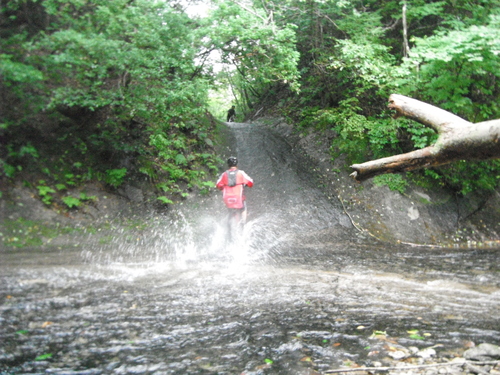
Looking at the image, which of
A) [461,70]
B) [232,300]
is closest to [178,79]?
[232,300]

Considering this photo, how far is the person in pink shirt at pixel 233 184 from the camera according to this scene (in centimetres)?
895

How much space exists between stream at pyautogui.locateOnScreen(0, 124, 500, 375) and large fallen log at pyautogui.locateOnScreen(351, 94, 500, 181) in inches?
80.3

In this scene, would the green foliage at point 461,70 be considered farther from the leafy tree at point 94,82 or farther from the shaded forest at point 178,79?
the leafy tree at point 94,82

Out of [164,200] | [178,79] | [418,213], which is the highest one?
[178,79]

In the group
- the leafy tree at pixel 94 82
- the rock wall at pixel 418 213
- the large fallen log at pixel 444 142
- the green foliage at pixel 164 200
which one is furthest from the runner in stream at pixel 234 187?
the large fallen log at pixel 444 142

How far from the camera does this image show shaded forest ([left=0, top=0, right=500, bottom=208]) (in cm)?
880

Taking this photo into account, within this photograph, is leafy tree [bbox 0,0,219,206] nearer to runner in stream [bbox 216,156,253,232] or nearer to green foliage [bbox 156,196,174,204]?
green foliage [bbox 156,196,174,204]

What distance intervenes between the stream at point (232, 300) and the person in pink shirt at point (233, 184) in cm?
98

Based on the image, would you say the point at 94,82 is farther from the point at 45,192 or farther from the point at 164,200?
the point at 164,200

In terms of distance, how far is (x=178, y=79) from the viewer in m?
9.83

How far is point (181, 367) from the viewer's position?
396cm

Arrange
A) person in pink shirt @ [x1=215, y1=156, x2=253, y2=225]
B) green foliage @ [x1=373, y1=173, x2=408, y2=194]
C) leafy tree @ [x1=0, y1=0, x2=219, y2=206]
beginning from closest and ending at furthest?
leafy tree @ [x1=0, y1=0, x2=219, y2=206]
person in pink shirt @ [x1=215, y1=156, x2=253, y2=225]
green foliage @ [x1=373, y1=173, x2=408, y2=194]

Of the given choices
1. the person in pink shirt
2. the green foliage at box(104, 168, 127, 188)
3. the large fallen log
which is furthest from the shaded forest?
the large fallen log

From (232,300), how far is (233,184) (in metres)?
3.51
